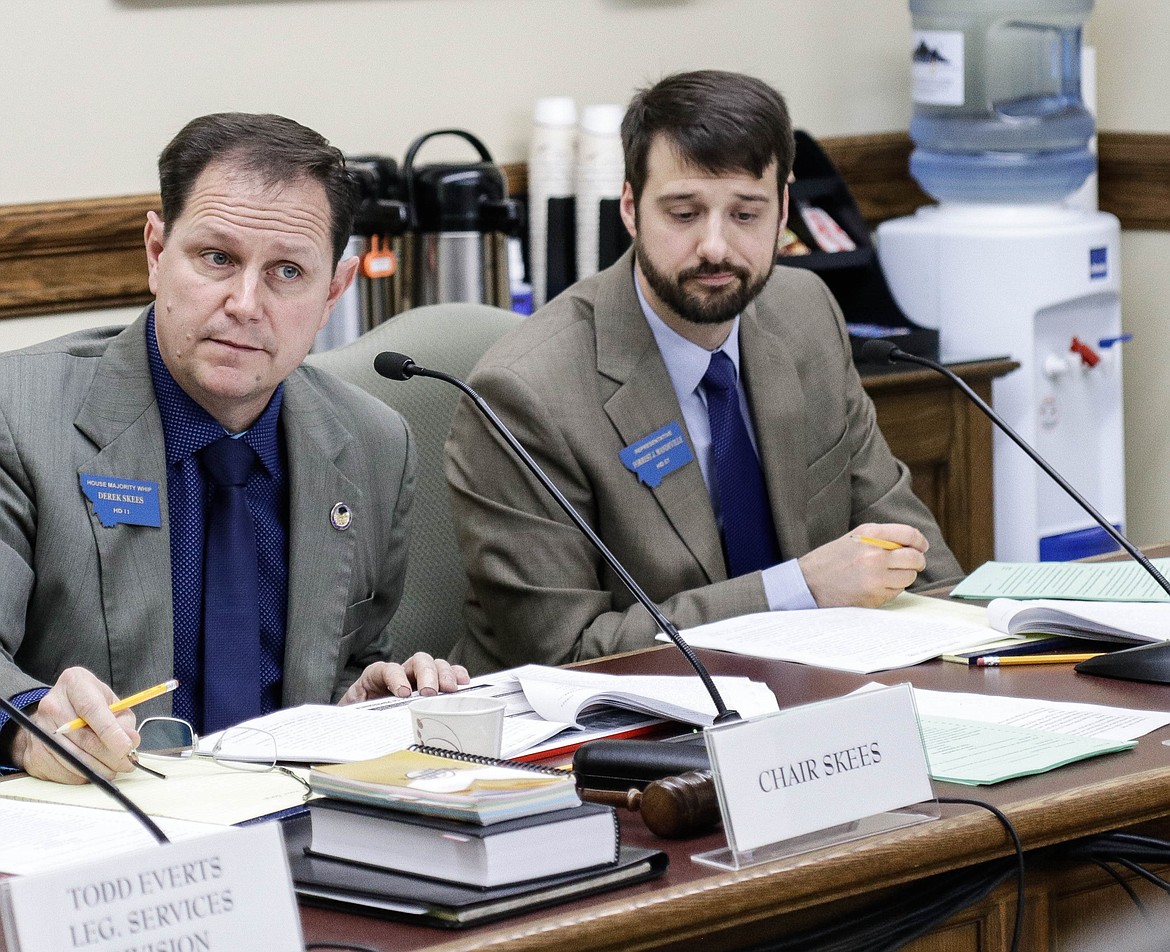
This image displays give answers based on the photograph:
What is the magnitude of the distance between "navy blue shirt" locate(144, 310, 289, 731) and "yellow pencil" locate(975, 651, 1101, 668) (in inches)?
29.6

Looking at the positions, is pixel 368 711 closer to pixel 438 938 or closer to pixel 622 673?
pixel 622 673

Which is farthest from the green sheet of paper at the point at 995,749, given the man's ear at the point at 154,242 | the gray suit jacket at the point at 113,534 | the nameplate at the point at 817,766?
the man's ear at the point at 154,242

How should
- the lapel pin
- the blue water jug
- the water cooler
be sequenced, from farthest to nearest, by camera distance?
the blue water jug, the water cooler, the lapel pin

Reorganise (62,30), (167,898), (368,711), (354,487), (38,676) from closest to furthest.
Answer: (167,898), (368,711), (38,676), (354,487), (62,30)

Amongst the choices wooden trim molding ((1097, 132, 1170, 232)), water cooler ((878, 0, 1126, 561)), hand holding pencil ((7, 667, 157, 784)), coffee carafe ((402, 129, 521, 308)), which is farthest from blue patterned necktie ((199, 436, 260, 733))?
wooden trim molding ((1097, 132, 1170, 232))

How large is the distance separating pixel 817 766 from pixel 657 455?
1.08 meters

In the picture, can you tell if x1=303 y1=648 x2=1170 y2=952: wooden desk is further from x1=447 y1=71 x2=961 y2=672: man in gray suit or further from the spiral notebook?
x1=447 y1=71 x2=961 y2=672: man in gray suit

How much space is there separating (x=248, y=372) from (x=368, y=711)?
43 cm

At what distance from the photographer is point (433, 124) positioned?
357 cm

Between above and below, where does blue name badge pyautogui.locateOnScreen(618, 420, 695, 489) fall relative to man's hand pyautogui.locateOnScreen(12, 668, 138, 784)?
above

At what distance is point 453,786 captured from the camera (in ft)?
3.84

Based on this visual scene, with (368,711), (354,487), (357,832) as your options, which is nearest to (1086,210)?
(354,487)

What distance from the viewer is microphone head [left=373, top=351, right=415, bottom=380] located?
70.6 inches

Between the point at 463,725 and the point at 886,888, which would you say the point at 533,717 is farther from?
the point at 886,888
